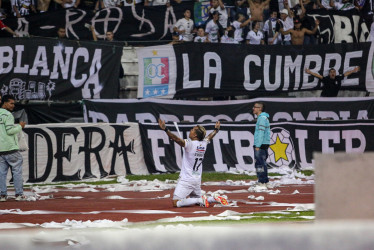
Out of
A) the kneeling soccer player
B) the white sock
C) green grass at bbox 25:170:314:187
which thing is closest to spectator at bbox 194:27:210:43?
green grass at bbox 25:170:314:187

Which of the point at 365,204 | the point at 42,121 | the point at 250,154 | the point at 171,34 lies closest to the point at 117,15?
the point at 171,34

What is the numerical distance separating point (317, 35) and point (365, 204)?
2219 cm

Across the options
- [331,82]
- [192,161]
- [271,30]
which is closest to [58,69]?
[271,30]

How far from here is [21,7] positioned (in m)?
23.5

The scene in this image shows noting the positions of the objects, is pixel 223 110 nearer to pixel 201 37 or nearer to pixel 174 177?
pixel 201 37

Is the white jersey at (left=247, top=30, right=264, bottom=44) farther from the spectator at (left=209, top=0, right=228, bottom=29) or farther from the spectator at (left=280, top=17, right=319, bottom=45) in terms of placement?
the spectator at (left=209, top=0, right=228, bottom=29)

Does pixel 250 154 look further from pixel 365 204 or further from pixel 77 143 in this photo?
pixel 365 204

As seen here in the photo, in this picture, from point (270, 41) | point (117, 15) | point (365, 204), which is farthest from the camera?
point (270, 41)

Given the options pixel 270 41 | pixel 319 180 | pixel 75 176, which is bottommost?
pixel 75 176

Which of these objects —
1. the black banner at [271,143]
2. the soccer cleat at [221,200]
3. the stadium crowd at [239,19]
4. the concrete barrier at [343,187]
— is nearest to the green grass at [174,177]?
the black banner at [271,143]

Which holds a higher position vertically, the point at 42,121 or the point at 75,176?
the point at 42,121

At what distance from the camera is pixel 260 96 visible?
23.6m

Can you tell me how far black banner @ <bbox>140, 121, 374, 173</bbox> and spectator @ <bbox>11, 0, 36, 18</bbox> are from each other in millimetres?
5550

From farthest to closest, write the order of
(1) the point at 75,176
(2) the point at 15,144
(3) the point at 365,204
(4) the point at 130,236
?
(1) the point at 75,176, (2) the point at 15,144, (3) the point at 365,204, (4) the point at 130,236
